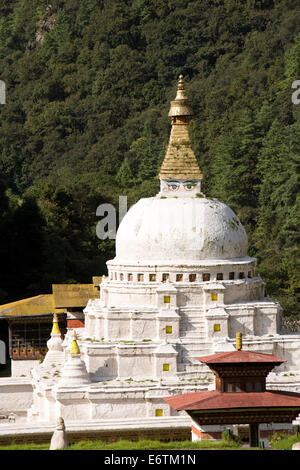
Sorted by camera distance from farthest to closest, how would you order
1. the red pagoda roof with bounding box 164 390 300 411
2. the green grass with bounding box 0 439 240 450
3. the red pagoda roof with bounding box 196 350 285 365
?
1. the red pagoda roof with bounding box 196 350 285 365
2. the red pagoda roof with bounding box 164 390 300 411
3. the green grass with bounding box 0 439 240 450

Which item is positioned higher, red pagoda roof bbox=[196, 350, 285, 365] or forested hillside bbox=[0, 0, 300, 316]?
forested hillside bbox=[0, 0, 300, 316]

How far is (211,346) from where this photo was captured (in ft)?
103

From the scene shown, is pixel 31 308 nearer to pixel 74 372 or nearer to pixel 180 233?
pixel 180 233

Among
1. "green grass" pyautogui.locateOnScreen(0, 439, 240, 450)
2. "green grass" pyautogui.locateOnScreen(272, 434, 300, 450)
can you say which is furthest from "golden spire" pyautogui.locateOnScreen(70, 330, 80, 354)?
"green grass" pyautogui.locateOnScreen(272, 434, 300, 450)

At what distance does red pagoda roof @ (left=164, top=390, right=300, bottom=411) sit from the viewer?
25.1 metres

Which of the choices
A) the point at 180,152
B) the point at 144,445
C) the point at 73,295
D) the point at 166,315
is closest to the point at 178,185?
the point at 180,152

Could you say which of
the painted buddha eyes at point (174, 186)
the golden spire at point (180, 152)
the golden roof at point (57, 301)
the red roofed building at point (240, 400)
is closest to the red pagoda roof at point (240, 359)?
the red roofed building at point (240, 400)

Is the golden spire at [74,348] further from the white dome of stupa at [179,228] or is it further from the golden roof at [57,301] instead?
the golden roof at [57,301]

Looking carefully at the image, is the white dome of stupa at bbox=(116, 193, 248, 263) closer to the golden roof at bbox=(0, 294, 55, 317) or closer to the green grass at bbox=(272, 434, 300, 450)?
the golden roof at bbox=(0, 294, 55, 317)

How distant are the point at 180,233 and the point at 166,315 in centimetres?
218

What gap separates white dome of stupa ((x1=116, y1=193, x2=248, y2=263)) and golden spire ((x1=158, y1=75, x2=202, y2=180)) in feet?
2.50

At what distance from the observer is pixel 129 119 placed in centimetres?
9275

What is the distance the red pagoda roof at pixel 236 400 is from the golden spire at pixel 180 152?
29.3 feet
